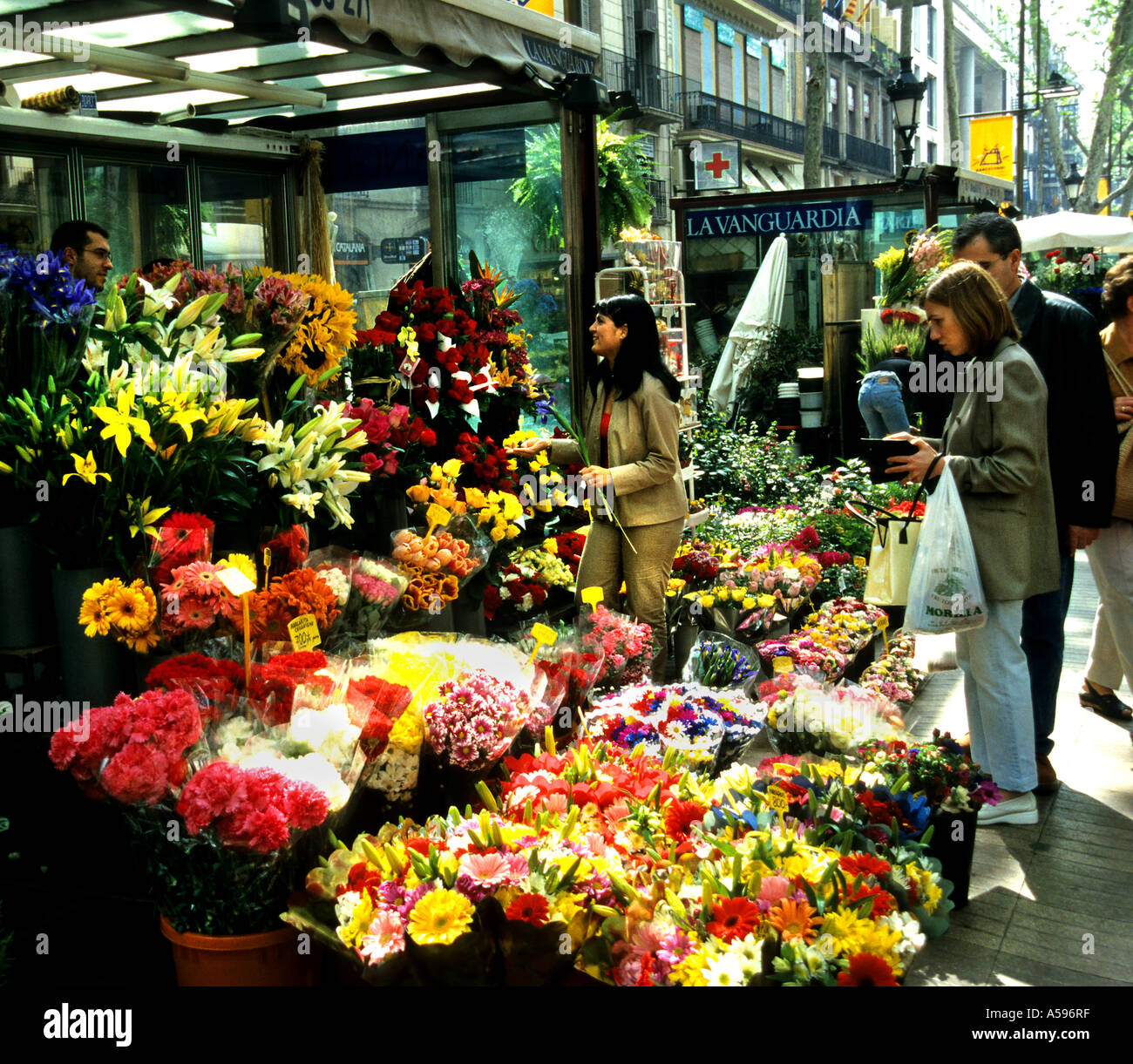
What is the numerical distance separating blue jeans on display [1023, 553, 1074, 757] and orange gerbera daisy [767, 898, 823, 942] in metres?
2.11

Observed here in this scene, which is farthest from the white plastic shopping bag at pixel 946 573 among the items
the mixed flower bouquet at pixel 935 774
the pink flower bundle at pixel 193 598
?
the pink flower bundle at pixel 193 598

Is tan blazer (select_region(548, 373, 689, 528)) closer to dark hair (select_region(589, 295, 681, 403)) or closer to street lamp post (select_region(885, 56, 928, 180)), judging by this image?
dark hair (select_region(589, 295, 681, 403))

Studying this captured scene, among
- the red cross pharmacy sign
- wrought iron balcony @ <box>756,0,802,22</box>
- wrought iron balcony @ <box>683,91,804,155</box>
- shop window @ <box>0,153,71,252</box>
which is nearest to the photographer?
shop window @ <box>0,153,71,252</box>

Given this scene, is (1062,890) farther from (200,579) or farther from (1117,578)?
Answer: (200,579)

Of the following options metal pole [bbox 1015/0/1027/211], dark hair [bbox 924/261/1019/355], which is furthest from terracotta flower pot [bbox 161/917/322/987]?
metal pole [bbox 1015/0/1027/211]

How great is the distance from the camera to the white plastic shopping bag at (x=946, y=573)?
378cm

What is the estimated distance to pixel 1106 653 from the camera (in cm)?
514

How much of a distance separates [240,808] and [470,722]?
675mm

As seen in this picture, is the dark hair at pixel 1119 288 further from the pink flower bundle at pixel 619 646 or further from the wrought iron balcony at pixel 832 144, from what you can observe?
the wrought iron balcony at pixel 832 144

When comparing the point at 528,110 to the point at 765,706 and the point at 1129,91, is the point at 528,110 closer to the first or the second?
the point at 765,706

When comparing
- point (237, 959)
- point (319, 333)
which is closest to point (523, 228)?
point (319, 333)

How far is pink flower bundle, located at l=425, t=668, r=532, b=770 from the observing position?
2875mm

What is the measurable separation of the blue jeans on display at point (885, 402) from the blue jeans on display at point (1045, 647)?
118 inches
